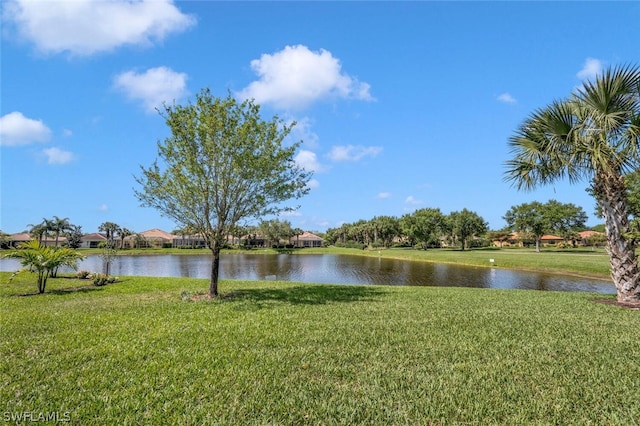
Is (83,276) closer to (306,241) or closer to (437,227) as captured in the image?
(437,227)

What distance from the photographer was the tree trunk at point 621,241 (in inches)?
394

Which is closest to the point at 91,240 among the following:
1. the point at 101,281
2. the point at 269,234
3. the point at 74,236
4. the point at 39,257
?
the point at 74,236

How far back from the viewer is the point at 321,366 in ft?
15.4

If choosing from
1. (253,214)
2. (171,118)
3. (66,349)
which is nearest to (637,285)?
(253,214)

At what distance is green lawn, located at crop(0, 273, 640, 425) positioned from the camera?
3527 millimetres

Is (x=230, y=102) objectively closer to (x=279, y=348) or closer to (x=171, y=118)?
(x=171, y=118)

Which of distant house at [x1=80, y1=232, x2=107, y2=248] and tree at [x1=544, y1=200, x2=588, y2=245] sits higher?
tree at [x1=544, y1=200, x2=588, y2=245]

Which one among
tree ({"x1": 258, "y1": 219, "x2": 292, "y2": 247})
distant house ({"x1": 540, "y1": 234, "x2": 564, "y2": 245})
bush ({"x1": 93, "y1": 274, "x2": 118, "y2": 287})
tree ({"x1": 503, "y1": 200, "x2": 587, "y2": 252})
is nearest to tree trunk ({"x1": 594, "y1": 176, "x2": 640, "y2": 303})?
bush ({"x1": 93, "y1": 274, "x2": 118, "y2": 287})

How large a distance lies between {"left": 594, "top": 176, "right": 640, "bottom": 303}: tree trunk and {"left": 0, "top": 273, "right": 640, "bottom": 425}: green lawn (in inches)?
78.1

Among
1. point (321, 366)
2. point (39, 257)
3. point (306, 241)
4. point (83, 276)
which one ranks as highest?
point (39, 257)

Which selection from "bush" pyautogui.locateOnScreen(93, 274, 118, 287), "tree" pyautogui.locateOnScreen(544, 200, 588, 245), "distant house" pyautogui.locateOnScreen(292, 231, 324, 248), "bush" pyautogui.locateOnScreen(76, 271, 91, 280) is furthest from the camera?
"distant house" pyautogui.locateOnScreen(292, 231, 324, 248)

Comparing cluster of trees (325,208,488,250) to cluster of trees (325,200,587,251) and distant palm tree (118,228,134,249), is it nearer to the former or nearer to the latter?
cluster of trees (325,200,587,251)

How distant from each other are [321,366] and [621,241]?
10.8m

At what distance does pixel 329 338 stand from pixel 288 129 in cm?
743
